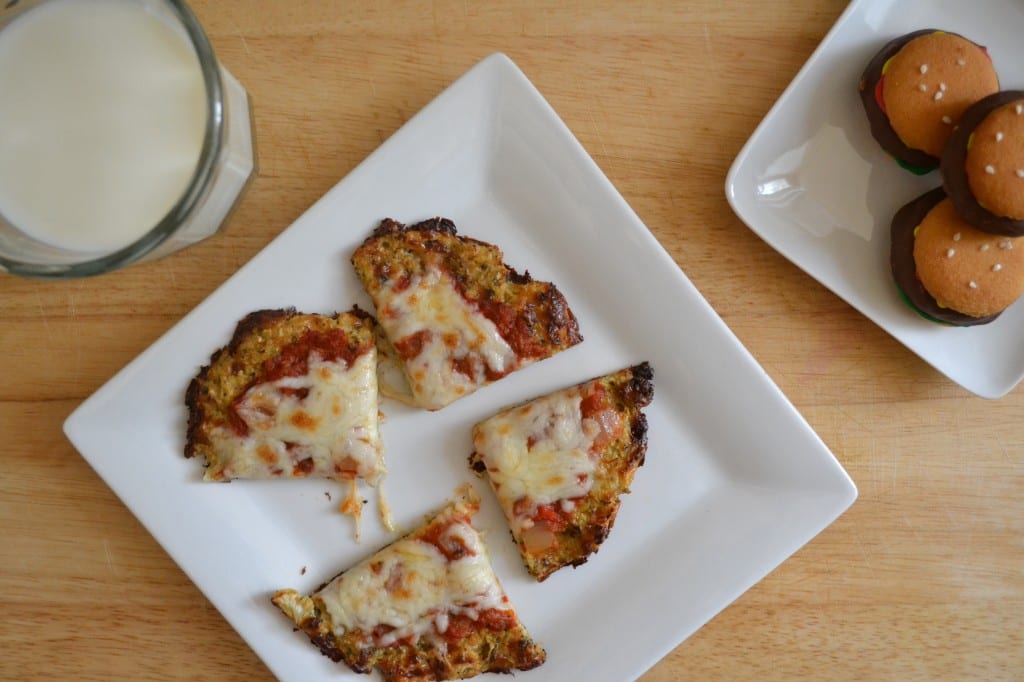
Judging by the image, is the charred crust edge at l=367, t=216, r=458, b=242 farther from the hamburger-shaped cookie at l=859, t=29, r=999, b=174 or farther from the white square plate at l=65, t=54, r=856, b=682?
the hamburger-shaped cookie at l=859, t=29, r=999, b=174

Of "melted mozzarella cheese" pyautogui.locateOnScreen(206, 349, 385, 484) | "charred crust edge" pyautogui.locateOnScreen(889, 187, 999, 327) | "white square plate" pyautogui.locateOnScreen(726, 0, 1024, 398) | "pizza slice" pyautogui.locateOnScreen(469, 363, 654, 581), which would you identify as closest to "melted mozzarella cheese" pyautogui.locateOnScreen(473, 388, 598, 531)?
"pizza slice" pyautogui.locateOnScreen(469, 363, 654, 581)

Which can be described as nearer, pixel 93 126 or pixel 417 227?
pixel 93 126

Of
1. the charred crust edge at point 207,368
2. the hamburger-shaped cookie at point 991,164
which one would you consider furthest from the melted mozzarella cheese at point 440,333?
the hamburger-shaped cookie at point 991,164

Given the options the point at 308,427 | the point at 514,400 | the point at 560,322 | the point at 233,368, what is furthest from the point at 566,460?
the point at 233,368

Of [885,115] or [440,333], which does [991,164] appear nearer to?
[885,115]

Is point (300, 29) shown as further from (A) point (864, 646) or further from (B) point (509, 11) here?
(A) point (864, 646)

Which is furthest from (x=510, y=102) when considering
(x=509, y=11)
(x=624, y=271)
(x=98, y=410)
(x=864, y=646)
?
(x=864, y=646)
